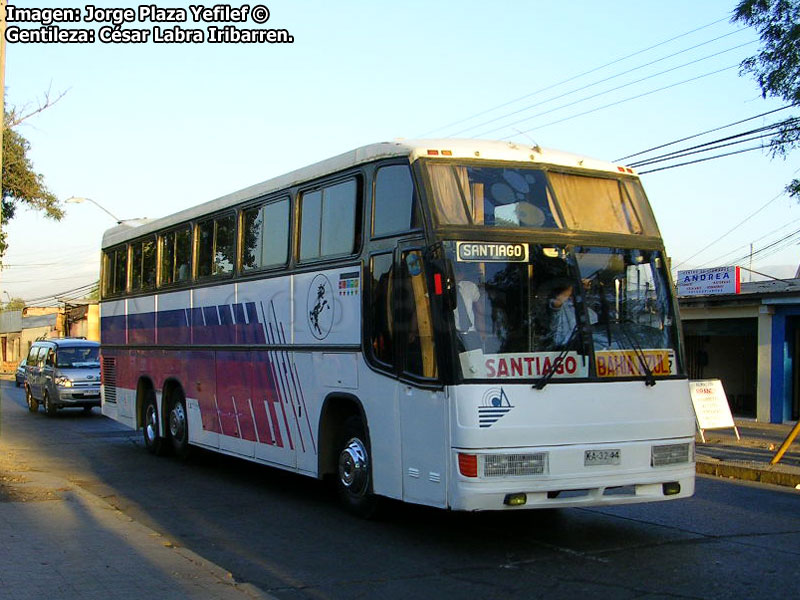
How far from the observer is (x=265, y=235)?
11.7 meters

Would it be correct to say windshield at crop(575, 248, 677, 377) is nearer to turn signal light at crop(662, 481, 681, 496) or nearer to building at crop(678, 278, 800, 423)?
turn signal light at crop(662, 481, 681, 496)

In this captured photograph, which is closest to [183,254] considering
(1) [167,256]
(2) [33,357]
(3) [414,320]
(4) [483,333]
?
(1) [167,256]

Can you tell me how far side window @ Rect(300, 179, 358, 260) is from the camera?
9672 millimetres

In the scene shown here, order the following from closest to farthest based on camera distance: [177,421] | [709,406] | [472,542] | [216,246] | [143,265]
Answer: [472,542], [216,246], [177,421], [143,265], [709,406]

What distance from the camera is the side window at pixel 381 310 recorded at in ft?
28.7

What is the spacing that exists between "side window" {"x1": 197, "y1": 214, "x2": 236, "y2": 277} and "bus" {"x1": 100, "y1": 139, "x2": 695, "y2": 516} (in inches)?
83.9

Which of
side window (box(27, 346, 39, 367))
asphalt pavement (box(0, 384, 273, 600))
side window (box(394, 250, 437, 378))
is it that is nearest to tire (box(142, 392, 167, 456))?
asphalt pavement (box(0, 384, 273, 600))

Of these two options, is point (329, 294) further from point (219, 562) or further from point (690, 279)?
point (690, 279)

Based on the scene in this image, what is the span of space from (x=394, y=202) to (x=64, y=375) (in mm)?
18217

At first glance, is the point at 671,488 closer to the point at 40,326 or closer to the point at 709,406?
the point at 709,406

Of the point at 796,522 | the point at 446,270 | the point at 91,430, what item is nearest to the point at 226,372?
the point at 446,270

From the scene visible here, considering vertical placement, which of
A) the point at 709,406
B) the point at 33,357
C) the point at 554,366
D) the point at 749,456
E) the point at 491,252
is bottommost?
the point at 749,456

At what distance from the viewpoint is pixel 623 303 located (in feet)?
27.5

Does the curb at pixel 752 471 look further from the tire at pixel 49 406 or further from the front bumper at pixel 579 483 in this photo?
the tire at pixel 49 406
